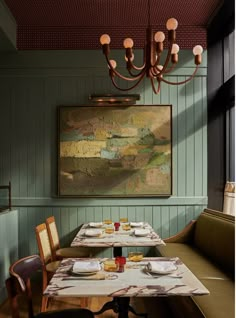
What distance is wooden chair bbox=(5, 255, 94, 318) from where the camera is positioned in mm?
2320

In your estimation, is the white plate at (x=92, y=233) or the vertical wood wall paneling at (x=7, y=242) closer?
the white plate at (x=92, y=233)

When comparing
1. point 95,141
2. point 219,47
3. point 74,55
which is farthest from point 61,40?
point 219,47

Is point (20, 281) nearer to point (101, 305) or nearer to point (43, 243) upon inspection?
point (43, 243)

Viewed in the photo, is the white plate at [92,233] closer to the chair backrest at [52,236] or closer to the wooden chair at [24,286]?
the chair backrest at [52,236]

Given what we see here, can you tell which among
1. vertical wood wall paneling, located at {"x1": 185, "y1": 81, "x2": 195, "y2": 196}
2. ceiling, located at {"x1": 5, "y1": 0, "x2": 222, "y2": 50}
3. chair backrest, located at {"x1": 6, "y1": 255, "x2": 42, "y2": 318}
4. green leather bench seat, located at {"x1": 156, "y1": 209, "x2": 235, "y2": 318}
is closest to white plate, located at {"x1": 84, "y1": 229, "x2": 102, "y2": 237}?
green leather bench seat, located at {"x1": 156, "y1": 209, "x2": 235, "y2": 318}

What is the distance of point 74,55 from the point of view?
19.0 ft

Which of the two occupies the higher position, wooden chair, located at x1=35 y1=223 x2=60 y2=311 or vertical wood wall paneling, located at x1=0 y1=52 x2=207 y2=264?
vertical wood wall paneling, located at x1=0 y1=52 x2=207 y2=264

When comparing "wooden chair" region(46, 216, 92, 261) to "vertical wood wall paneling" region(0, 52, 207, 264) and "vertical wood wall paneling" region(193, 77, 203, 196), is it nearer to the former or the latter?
"vertical wood wall paneling" region(0, 52, 207, 264)

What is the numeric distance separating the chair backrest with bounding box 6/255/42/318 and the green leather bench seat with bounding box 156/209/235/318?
1.25 meters

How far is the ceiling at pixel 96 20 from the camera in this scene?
16.8ft

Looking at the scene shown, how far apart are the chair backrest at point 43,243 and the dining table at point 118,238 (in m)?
0.34

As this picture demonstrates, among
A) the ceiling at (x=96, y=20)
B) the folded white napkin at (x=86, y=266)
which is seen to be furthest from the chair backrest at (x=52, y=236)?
the ceiling at (x=96, y=20)

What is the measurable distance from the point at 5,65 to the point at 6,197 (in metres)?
1.85

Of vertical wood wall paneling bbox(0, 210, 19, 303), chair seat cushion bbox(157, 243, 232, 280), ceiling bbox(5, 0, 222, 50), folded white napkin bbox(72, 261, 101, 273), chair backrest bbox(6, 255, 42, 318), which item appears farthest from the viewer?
ceiling bbox(5, 0, 222, 50)
